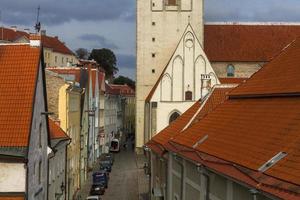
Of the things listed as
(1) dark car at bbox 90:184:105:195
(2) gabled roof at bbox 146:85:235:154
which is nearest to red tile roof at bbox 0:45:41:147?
(2) gabled roof at bbox 146:85:235:154

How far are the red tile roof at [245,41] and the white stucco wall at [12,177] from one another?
169 feet

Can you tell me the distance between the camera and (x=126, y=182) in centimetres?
5162

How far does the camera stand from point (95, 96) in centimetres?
6394

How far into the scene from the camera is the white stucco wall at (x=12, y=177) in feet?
65.2

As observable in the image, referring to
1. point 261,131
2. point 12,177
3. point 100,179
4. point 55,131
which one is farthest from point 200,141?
point 100,179

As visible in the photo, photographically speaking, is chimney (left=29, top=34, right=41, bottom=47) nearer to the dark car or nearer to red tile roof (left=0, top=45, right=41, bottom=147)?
red tile roof (left=0, top=45, right=41, bottom=147)

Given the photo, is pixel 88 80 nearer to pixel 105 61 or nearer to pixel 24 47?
pixel 24 47

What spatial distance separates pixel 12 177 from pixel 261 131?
9.03 m

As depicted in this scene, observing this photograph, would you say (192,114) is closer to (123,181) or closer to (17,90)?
(17,90)

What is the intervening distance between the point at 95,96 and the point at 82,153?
47.5 feet

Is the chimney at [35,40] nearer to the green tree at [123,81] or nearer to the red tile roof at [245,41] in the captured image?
the red tile roof at [245,41]

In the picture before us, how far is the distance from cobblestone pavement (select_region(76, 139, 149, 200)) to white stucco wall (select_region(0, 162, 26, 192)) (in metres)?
23.2

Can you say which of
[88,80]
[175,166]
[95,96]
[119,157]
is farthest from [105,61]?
[175,166]

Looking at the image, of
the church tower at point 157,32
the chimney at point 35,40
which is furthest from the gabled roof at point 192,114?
the church tower at point 157,32
